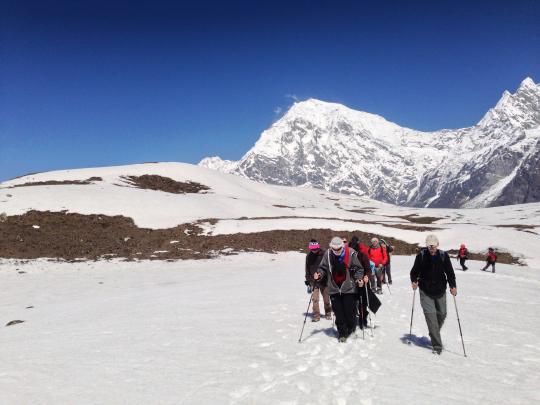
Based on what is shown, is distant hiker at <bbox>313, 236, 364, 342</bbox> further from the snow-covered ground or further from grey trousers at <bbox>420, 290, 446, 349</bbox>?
grey trousers at <bbox>420, 290, 446, 349</bbox>

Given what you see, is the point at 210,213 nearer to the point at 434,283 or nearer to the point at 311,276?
the point at 311,276

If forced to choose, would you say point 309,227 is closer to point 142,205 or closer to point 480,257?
point 480,257

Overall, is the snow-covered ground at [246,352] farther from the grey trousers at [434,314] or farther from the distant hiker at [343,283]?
the distant hiker at [343,283]

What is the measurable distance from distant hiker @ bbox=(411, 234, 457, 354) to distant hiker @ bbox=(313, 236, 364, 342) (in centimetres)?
162

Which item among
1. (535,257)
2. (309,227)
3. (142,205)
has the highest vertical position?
(142,205)

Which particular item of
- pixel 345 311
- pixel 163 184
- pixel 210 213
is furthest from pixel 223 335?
pixel 163 184

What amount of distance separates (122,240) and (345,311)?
3344 cm

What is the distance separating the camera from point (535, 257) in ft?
128

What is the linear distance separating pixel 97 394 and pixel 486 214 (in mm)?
115645

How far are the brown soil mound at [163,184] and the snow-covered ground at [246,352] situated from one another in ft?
177

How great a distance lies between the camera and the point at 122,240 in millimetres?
39469

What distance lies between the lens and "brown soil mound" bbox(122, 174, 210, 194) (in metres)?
72.4

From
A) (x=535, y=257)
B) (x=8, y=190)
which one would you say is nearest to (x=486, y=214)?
(x=535, y=257)

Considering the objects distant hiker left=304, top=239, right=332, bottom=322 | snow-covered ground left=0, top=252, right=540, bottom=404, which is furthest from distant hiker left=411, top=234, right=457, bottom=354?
distant hiker left=304, top=239, right=332, bottom=322
